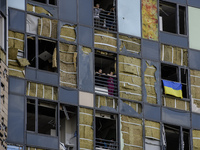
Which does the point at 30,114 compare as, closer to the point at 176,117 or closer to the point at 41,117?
the point at 41,117

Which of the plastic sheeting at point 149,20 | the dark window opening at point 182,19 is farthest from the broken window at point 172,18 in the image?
the plastic sheeting at point 149,20

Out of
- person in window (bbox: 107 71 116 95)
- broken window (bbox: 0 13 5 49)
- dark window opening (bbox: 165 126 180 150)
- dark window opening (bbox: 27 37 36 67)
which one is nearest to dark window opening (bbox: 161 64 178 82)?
dark window opening (bbox: 165 126 180 150)

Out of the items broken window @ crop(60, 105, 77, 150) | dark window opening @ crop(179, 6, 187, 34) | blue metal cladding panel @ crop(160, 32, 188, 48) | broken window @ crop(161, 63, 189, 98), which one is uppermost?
dark window opening @ crop(179, 6, 187, 34)

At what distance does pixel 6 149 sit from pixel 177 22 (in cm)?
1613

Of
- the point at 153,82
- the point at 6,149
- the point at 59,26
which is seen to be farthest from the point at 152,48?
the point at 6,149

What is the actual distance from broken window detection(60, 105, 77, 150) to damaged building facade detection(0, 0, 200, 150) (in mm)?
58

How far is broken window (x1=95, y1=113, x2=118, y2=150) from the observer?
213ft

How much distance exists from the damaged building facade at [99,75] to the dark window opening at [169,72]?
3.4 inches

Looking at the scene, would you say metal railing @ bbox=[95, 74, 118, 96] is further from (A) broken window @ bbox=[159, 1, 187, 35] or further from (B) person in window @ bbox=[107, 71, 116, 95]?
(A) broken window @ bbox=[159, 1, 187, 35]

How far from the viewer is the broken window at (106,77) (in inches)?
2589

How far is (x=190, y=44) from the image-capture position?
6994cm

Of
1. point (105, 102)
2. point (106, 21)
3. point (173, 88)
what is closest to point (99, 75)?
point (105, 102)

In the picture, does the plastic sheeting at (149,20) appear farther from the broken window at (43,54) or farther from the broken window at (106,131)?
the broken window at (43,54)

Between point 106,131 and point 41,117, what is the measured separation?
13.4 feet
